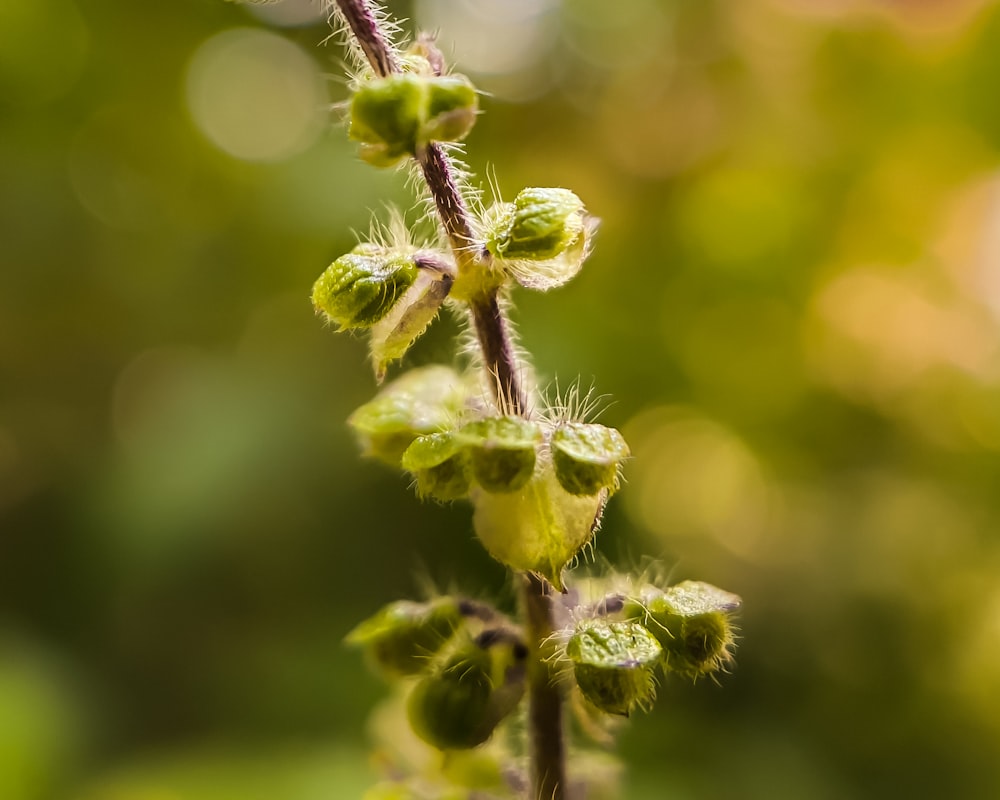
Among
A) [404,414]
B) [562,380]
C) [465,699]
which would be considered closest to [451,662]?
[465,699]

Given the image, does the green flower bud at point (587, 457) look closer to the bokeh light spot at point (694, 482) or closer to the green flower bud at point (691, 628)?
the green flower bud at point (691, 628)

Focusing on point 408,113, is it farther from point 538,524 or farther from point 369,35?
point 538,524

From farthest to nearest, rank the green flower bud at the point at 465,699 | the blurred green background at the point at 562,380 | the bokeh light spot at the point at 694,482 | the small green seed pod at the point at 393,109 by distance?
the bokeh light spot at the point at 694,482
the blurred green background at the point at 562,380
the green flower bud at the point at 465,699
the small green seed pod at the point at 393,109

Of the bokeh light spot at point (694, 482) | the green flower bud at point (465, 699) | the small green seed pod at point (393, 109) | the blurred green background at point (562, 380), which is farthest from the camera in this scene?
the bokeh light spot at point (694, 482)

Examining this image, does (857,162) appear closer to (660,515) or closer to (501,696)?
(660,515)

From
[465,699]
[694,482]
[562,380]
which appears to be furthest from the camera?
[694,482]

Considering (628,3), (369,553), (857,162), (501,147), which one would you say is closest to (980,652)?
(857,162)

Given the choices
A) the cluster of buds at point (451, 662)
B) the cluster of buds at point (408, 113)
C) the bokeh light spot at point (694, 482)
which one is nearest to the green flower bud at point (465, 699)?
the cluster of buds at point (451, 662)
